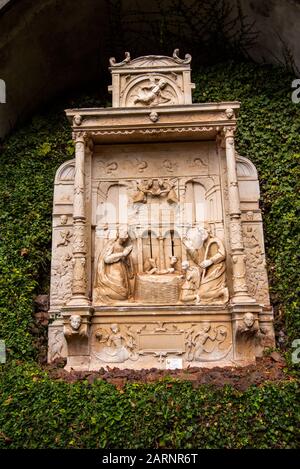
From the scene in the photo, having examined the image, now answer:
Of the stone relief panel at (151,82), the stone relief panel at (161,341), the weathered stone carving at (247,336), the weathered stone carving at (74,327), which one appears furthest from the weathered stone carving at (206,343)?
the stone relief panel at (151,82)

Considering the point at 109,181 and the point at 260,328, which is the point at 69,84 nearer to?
the point at 109,181

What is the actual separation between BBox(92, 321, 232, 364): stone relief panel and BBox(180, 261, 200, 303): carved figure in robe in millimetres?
377

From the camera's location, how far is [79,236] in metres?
6.80

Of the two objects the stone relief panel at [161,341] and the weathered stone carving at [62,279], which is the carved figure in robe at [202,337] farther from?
the weathered stone carving at [62,279]

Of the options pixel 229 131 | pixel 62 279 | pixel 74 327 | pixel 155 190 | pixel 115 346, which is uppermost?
pixel 229 131

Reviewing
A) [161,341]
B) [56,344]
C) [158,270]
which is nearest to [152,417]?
[161,341]

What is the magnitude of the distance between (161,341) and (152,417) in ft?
4.44

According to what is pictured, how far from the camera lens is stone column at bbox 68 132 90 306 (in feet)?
21.5

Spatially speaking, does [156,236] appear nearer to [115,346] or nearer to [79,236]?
[79,236]

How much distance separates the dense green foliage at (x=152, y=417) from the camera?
5.21m

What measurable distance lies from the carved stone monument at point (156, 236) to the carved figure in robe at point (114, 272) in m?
0.02
